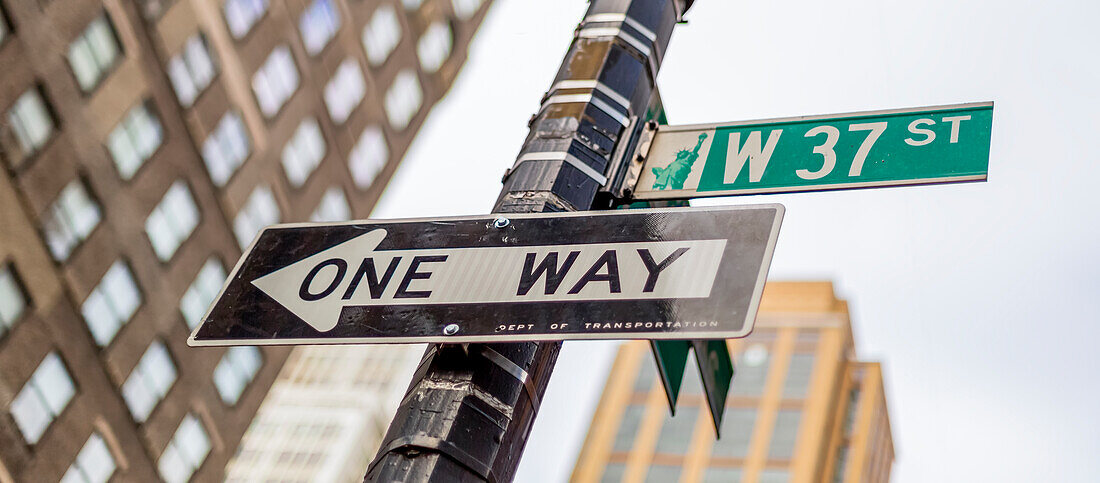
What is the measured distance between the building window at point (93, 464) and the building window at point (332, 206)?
10590mm

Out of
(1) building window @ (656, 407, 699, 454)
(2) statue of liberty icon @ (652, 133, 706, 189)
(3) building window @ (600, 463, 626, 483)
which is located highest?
(1) building window @ (656, 407, 699, 454)

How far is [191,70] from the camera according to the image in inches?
1192

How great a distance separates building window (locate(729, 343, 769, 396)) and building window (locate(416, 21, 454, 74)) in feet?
136

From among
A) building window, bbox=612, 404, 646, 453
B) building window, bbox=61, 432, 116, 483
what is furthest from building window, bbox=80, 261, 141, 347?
building window, bbox=612, 404, 646, 453

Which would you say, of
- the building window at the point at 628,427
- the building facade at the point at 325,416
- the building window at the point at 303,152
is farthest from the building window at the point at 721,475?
the building facade at the point at 325,416

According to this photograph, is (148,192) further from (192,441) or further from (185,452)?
(185,452)

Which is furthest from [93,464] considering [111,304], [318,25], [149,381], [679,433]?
[679,433]

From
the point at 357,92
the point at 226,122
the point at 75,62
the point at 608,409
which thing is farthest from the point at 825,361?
the point at 75,62

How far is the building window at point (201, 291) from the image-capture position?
101 ft

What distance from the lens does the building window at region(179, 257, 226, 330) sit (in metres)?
30.8

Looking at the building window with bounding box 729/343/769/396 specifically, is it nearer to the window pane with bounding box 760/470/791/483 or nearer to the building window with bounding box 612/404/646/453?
the window pane with bounding box 760/470/791/483

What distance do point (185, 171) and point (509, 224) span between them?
28737mm

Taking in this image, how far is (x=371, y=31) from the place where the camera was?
123ft

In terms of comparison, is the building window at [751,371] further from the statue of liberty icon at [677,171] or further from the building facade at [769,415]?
the statue of liberty icon at [677,171]
